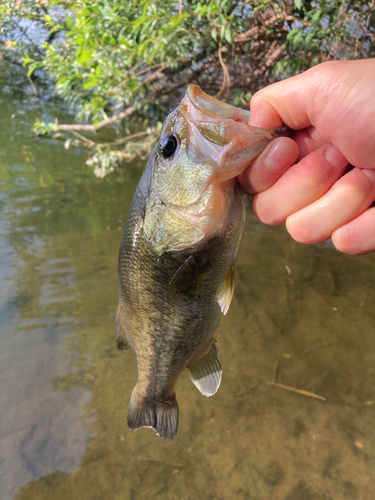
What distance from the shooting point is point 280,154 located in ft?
3.99

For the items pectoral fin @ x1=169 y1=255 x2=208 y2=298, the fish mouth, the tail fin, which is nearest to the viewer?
the fish mouth

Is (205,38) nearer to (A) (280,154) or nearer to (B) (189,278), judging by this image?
(A) (280,154)

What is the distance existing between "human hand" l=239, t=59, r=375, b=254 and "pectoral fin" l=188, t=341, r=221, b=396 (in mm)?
865

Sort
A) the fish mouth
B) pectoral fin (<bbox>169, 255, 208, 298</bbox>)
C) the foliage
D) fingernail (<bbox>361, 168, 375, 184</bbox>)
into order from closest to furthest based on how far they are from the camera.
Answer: the fish mouth → fingernail (<bbox>361, 168, 375, 184</bbox>) → pectoral fin (<bbox>169, 255, 208, 298</bbox>) → the foliage

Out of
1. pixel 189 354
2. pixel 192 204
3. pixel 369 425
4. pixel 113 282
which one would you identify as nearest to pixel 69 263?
pixel 113 282

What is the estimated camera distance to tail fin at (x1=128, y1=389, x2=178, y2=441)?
1.92 m

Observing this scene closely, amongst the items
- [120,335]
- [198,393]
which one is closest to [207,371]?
[120,335]

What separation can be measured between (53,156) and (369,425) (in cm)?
829

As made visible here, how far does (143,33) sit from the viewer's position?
11.6 ft

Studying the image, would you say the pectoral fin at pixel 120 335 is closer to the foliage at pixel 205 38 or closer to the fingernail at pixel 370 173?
the fingernail at pixel 370 173

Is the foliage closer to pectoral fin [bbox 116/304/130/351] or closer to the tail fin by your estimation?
pectoral fin [bbox 116/304/130/351]

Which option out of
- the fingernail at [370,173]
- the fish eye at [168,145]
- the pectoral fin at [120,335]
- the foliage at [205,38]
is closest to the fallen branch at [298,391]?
the pectoral fin at [120,335]

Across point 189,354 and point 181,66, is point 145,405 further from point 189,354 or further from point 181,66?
point 181,66

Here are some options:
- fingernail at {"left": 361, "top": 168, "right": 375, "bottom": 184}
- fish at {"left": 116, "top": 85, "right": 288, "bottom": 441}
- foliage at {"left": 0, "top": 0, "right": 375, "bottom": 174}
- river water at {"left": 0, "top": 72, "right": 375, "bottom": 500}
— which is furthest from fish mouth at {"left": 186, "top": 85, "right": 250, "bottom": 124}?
river water at {"left": 0, "top": 72, "right": 375, "bottom": 500}
